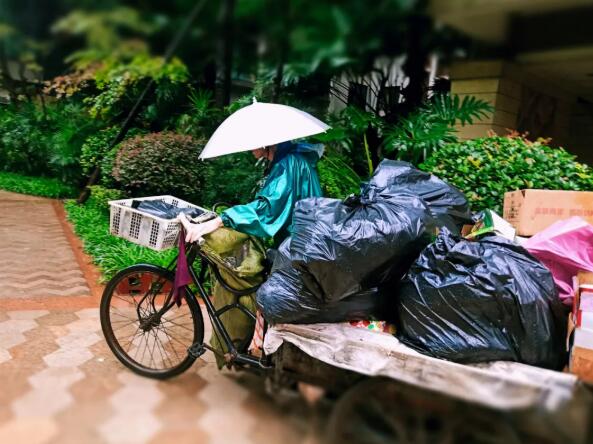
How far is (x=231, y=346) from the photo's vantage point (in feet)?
8.43

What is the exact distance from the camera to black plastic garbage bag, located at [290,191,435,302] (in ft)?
6.15

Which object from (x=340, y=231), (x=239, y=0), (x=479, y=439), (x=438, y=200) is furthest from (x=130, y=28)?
(x=438, y=200)

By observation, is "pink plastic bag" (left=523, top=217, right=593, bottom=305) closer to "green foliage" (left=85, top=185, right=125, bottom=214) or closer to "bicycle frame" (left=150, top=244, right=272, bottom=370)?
"bicycle frame" (left=150, top=244, right=272, bottom=370)

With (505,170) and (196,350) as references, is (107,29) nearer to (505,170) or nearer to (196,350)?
(196,350)

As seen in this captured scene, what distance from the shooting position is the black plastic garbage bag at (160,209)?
2.57 metres

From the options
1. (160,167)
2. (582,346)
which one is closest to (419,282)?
(582,346)

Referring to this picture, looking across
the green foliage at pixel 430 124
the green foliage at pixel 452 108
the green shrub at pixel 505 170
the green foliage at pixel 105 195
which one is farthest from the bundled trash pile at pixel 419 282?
the green foliage at pixel 105 195

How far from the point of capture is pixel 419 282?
6.59 ft

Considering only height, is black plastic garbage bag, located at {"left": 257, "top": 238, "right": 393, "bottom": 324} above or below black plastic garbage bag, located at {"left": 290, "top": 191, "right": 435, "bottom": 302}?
below

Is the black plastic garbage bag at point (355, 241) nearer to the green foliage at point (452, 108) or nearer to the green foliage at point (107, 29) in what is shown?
the green foliage at point (107, 29)

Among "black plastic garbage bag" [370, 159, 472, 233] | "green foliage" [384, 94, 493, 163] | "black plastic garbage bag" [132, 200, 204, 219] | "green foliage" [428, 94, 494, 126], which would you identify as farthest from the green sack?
"green foliage" [428, 94, 494, 126]

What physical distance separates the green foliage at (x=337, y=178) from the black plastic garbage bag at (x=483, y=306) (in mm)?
2316

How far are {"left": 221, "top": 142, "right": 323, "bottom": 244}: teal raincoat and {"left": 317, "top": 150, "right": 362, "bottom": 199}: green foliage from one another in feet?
5.59

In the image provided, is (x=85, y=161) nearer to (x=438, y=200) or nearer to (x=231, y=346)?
(x=231, y=346)
